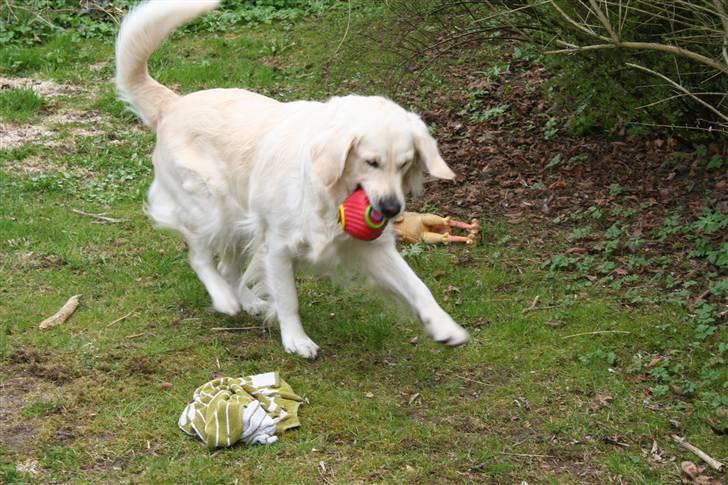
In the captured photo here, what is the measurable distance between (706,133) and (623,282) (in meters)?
1.81

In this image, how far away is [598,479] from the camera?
409 centimetres

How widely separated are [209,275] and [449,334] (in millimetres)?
1777

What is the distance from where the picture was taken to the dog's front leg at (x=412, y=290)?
4785 millimetres

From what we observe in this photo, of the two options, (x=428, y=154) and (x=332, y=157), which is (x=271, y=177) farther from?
(x=428, y=154)

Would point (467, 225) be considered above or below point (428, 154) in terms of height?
below

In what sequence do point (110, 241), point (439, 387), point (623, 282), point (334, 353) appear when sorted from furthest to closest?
point (110, 241)
point (623, 282)
point (334, 353)
point (439, 387)

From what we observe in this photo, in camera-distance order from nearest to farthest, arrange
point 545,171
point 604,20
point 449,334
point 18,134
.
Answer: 1. point 449,334
2. point 604,20
3. point 545,171
4. point 18,134

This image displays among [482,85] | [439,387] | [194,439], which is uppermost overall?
[194,439]

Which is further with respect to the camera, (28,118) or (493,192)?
(28,118)

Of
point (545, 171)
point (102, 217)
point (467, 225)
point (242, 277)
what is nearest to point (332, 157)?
point (242, 277)

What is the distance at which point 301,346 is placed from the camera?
17.1 ft

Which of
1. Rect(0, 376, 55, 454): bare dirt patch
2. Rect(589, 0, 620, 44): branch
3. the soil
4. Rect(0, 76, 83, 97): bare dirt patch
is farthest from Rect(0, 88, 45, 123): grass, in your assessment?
Rect(589, 0, 620, 44): branch

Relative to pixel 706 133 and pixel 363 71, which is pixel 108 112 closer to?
pixel 363 71

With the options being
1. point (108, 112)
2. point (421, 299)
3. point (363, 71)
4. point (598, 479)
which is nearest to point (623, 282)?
point (421, 299)
